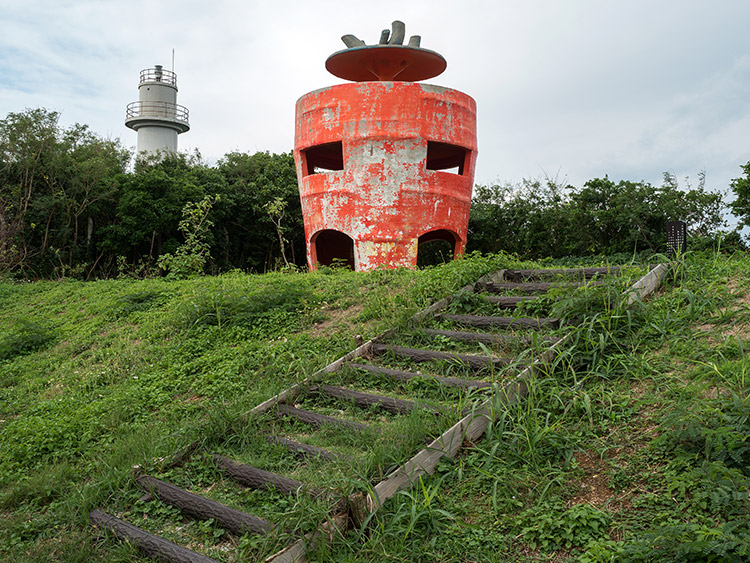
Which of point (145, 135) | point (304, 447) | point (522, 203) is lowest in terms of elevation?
point (304, 447)

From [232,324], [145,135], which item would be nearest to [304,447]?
[232,324]

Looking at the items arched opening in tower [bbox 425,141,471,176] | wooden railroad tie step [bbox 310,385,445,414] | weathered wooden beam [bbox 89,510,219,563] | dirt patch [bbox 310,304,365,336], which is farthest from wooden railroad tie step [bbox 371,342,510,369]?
arched opening in tower [bbox 425,141,471,176]

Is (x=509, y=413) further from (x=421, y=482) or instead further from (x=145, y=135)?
(x=145, y=135)

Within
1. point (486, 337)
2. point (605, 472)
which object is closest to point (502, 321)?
point (486, 337)

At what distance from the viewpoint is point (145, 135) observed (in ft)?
94.1

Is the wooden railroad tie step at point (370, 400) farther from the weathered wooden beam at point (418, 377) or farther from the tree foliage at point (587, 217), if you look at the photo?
the tree foliage at point (587, 217)

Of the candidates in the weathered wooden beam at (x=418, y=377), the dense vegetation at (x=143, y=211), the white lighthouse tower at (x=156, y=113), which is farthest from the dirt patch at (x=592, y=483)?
the white lighthouse tower at (x=156, y=113)

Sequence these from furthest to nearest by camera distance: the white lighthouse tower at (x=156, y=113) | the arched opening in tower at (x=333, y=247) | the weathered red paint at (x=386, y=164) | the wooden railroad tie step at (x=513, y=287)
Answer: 1. the white lighthouse tower at (x=156, y=113)
2. the arched opening in tower at (x=333, y=247)
3. the weathered red paint at (x=386, y=164)
4. the wooden railroad tie step at (x=513, y=287)

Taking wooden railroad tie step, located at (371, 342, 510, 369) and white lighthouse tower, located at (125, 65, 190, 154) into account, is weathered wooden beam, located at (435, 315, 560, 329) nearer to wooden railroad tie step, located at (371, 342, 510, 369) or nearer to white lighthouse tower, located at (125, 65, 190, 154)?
wooden railroad tie step, located at (371, 342, 510, 369)

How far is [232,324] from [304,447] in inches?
133

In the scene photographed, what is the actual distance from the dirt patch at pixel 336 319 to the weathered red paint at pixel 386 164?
485cm

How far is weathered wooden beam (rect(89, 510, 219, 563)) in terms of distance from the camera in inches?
133

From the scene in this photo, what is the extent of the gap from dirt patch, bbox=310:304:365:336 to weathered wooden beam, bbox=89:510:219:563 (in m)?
3.14

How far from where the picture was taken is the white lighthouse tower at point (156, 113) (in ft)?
93.7
